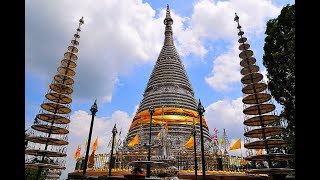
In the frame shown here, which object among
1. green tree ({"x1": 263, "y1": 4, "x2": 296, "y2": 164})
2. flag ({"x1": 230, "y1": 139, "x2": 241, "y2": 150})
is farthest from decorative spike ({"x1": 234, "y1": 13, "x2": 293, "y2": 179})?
flag ({"x1": 230, "y1": 139, "x2": 241, "y2": 150})

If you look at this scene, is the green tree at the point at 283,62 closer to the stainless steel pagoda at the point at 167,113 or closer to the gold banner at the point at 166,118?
the stainless steel pagoda at the point at 167,113

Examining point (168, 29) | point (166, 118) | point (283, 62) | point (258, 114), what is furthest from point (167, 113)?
point (168, 29)

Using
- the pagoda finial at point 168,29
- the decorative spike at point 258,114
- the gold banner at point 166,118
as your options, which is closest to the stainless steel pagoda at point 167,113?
the gold banner at point 166,118

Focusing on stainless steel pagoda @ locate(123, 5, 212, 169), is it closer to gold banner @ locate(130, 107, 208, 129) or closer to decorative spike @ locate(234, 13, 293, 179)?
gold banner @ locate(130, 107, 208, 129)

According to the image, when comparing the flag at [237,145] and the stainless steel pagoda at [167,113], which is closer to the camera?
the flag at [237,145]

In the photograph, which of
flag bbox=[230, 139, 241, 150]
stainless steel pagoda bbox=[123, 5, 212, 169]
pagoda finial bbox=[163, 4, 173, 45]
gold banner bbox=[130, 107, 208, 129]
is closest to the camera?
flag bbox=[230, 139, 241, 150]

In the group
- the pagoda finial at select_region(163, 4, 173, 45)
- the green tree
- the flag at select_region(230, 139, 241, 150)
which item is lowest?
the flag at select_region(230, 139, 241, 150)

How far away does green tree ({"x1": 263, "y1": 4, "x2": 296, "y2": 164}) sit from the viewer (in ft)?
60.7

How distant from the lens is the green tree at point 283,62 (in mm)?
18508

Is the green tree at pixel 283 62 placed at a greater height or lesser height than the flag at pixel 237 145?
greater

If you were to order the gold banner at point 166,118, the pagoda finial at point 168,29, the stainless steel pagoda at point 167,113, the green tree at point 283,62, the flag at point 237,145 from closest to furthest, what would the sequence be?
1. the green tree at point 283,62
2. the flag at point 237,145
3. the stainless steel pagoda at point 167,113
4. the gold banner at point 166,118
5. the pagoda finial at point 168,29
